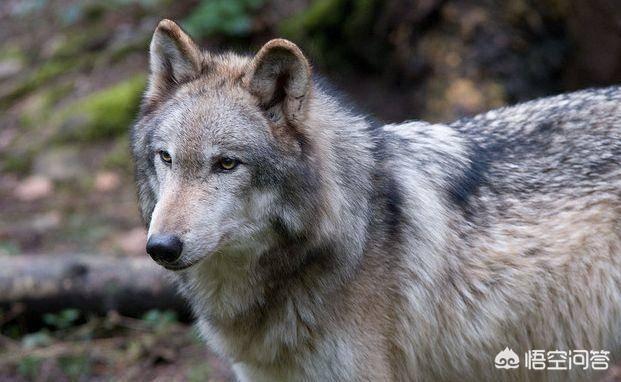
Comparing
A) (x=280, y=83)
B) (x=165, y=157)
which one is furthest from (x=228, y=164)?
(x=280, y=83)

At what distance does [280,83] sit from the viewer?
402 centimetres

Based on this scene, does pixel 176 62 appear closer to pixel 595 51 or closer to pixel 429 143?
pixel 429 143

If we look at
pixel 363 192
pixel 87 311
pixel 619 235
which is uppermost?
pixel 363 192

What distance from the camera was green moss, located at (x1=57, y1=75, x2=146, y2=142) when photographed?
10.1 m

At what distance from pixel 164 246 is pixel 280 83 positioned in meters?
1.04

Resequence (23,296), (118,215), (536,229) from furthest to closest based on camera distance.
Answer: (118,215)
(23,296)
(536,229)

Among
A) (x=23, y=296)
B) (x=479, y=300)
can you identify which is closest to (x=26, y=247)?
(x=23, y=296)

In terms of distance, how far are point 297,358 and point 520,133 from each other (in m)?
1.88

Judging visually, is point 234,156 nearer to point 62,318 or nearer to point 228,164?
point 228,164

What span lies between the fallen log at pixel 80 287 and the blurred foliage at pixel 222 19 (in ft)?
13.7

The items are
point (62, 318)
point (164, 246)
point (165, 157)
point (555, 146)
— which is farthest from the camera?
point (62, 318)

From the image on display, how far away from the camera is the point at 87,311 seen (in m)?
6.79

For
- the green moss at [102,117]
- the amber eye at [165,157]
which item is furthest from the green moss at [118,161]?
the amber eye at [165,157]

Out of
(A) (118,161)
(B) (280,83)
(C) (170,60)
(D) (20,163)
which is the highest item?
(C) (170,60)
